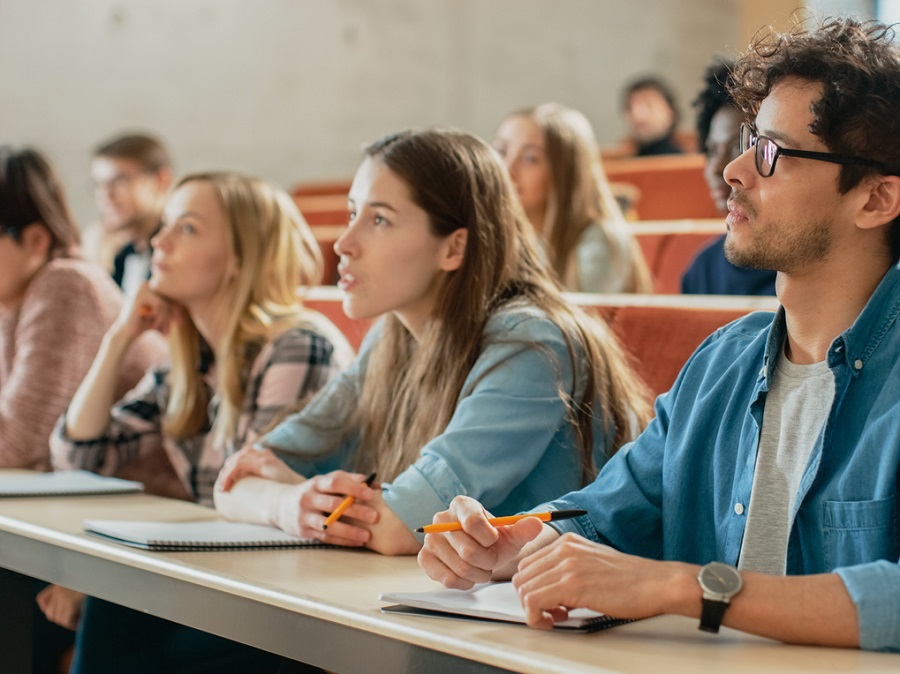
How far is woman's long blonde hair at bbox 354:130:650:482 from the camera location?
1.82 m

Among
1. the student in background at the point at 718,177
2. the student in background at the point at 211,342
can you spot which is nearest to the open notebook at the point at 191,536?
the student in background at the point at 211,342

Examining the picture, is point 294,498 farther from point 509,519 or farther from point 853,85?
point 853,85

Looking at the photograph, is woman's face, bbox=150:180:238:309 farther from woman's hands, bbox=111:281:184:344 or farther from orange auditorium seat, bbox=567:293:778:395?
orange auditorium seat, bbox=567:293:778:395

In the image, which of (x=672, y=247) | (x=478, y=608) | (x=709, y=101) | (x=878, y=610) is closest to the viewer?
(x=878, y=610)

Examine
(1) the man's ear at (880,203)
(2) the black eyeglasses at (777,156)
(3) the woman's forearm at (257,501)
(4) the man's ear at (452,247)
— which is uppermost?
(2) the black eyeglasses at (777,156)

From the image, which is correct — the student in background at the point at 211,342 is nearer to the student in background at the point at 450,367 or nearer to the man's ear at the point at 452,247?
the student in background at the point at 450,367

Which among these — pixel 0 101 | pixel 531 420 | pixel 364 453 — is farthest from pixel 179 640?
pixel 0 101

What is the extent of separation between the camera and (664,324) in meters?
2.00

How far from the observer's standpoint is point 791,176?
130 centimetres

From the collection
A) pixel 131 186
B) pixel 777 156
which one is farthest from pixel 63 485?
pixel 131 186

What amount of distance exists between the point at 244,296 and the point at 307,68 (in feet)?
15.1

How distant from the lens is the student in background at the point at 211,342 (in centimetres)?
227

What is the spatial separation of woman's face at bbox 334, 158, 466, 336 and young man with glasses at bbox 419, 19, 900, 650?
54cm

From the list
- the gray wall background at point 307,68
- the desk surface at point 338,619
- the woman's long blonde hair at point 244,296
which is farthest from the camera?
the gray wall background at point 307,68
